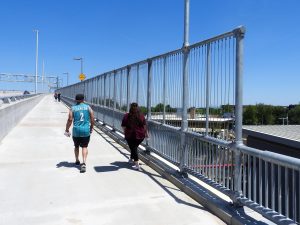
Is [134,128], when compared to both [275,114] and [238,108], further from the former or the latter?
[275,114]

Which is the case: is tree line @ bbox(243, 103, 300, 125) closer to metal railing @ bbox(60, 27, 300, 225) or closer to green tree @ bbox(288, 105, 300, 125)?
green tree @ bbox(288, 105, 300, 125)

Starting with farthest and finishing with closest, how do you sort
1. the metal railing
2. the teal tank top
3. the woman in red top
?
the woman in red top < the teal tank top < the metal railing

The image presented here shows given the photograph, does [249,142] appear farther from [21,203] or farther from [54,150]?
[21,203]

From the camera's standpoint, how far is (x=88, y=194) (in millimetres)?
6703

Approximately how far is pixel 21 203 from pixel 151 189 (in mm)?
2094

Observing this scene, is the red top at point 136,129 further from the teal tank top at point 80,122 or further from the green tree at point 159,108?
the teal tank top at point 80,122

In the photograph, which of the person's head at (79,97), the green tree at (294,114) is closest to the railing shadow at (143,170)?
the person's head at (79,97)

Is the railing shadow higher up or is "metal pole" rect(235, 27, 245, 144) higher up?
"metal pole" rect(235, 27, 245, 144)

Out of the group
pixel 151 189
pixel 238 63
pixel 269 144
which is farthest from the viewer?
pixel 269 144

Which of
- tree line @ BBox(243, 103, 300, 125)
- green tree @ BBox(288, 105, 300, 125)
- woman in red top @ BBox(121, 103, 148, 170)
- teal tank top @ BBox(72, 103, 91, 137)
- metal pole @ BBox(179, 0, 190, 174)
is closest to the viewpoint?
metal pole @ BBox(179, 0, 190, 174)

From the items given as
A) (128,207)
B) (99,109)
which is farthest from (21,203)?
(99,109)

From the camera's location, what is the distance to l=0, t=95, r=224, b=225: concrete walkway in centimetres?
549

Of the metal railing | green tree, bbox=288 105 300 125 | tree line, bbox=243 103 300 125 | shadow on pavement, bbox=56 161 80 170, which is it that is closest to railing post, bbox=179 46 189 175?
the metal railing

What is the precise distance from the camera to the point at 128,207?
5984 millimetres
